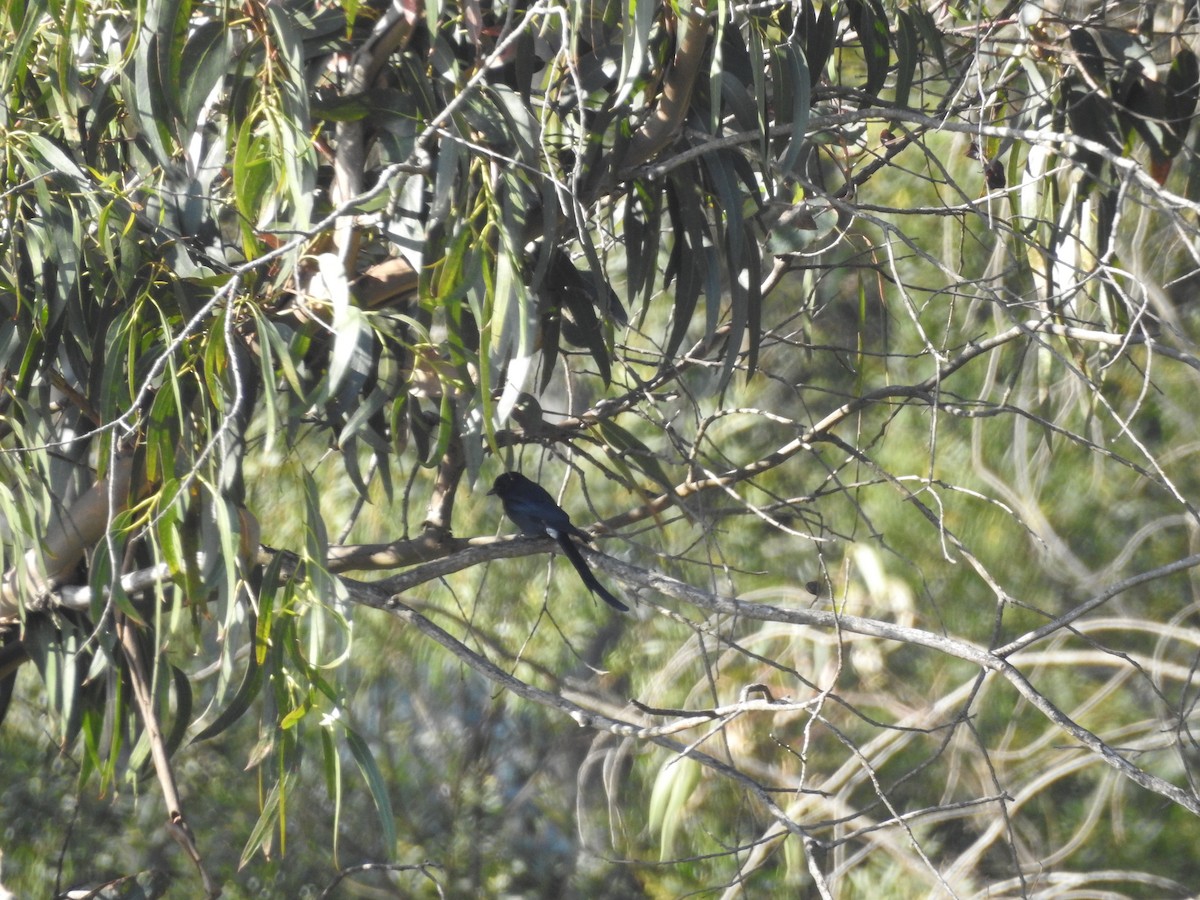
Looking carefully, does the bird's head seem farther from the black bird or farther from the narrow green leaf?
the narrow green leaf

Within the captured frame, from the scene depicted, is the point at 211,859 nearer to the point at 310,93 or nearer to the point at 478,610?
the point at 478,610

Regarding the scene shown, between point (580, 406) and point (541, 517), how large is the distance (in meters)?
1.26

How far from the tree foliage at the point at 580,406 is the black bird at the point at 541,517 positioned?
3.7 inches

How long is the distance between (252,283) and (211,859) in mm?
2455

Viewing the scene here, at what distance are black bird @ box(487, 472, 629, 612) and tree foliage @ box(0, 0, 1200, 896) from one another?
0.09 m

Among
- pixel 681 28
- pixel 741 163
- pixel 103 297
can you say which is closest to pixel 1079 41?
pixel 741 163

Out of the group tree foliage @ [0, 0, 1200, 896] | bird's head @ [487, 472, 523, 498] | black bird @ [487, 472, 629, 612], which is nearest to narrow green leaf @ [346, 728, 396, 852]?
tree foliage @ [0, 0, 1200, 896]

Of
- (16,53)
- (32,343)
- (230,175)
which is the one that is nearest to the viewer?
(16,53)

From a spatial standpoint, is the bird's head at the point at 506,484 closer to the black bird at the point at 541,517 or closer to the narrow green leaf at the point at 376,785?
the black bird at the point at 541,517

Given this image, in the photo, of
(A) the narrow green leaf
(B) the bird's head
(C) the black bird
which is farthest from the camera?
Result: (B) the bird's head

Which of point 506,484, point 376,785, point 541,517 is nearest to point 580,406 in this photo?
point 506,484

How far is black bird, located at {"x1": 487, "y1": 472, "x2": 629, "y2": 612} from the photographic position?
2.54 metres

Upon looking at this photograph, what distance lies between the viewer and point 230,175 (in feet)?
7.23

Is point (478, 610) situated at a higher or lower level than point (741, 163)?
lower
